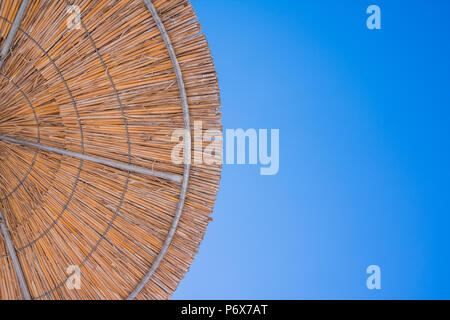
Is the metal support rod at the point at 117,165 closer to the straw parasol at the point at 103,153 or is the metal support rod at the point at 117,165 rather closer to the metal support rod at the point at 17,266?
the straw parasol at the point at 103,153

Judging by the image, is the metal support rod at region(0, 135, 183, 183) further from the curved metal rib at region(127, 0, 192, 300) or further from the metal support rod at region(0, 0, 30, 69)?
the metal support rod at region(0, 0, 30, 69)

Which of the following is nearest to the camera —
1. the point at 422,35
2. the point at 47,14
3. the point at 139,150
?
the point at 47,14

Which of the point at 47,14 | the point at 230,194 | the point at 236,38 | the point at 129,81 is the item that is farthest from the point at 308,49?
the point at 47,14

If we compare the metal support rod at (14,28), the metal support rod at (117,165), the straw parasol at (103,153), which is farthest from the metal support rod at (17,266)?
the metal support rod at (14,28)

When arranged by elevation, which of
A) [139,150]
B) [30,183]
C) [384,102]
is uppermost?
[384,102]

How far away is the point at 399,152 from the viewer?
4430 mm

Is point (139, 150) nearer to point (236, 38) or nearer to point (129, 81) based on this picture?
point (129, 81)

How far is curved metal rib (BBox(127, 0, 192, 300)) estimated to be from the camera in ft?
8.75

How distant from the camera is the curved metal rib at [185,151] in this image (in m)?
2.67

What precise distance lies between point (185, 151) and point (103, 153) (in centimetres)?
53

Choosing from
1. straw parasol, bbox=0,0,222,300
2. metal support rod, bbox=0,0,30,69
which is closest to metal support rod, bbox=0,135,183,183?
straw parasol, bbox=0,0,222,300

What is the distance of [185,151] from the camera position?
9.25 feet

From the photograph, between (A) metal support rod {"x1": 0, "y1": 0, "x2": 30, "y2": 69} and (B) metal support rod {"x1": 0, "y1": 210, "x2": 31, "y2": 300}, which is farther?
(B) metal support rod {"x1": 0, "y1": 210, "x2": 31, "y2": 300}

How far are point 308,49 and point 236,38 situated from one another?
72 cm
